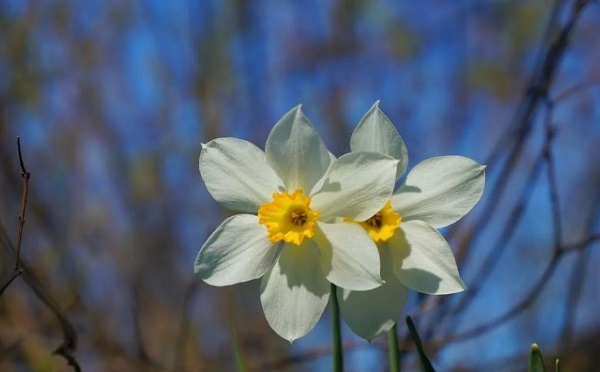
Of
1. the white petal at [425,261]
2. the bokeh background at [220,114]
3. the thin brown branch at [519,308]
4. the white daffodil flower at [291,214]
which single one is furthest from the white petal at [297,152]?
the bokeh background at [220,114]

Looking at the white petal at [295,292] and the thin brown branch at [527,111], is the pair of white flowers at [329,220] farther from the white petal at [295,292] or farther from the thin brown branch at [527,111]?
the thin brown branch at [527,111]

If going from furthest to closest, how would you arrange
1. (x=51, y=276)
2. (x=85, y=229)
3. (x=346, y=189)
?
(x=85, y=229)
(x=51, y=276)
(x=346, y=189)

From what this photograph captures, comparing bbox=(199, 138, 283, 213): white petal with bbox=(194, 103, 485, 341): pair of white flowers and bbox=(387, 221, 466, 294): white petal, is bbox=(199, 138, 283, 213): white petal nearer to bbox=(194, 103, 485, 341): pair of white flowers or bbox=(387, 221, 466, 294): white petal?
bbox=(194, 103, 485, 341): pair of white flowers

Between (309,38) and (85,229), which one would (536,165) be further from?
(85,229)

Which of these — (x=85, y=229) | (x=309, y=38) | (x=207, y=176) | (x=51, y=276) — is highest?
(x=309, y=38)

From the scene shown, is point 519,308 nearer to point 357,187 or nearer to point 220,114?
point 357,187

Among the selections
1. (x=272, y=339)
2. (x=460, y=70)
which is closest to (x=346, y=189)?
(x=272, y=339)
